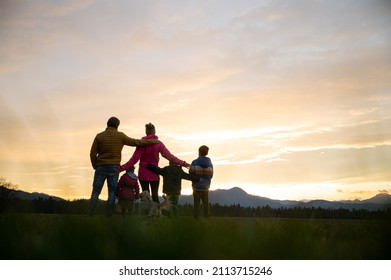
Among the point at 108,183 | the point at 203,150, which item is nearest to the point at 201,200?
the point at 203,150

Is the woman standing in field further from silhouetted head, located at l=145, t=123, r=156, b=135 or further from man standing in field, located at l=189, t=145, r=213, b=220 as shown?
man standing in field, located at l=189, t=145, r=213, b=220

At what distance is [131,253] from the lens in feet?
18.2

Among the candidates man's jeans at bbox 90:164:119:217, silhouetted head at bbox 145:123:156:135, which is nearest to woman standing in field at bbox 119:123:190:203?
silhouetted head at bbox 145:123:156:135

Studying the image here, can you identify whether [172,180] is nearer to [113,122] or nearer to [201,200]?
[201,200]

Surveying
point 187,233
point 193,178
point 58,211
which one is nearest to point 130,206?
point 193,178

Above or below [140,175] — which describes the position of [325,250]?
below

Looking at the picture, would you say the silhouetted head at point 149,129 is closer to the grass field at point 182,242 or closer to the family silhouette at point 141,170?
the family silhouette at point 141,170

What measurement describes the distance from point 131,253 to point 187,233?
897 mm

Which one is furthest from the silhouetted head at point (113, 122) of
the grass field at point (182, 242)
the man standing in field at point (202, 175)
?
the grass field at point (182, 242)

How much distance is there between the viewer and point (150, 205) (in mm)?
11219

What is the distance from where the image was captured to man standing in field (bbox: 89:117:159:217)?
1147 centimetres

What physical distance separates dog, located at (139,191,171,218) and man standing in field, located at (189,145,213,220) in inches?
63.8
